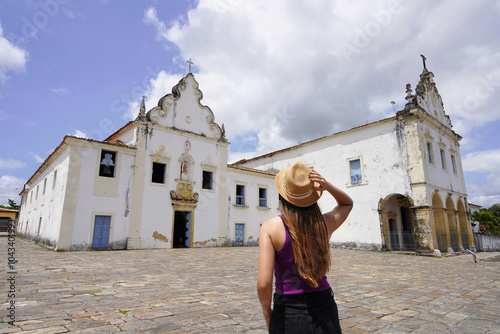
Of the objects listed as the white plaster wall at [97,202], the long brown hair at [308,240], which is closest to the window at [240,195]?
the white plaster wall at [97,202]

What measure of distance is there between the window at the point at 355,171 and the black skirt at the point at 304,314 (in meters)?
19.5

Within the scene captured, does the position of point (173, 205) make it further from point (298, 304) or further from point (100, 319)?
point (298, 304)

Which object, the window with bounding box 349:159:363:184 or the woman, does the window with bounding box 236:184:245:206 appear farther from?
the woman

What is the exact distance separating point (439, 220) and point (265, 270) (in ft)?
66.1

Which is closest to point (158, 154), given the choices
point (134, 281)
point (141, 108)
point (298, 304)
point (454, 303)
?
point (141, 108)

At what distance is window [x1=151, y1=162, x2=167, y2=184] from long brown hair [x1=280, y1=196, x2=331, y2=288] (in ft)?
54.0

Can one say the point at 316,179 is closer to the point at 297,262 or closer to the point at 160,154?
the point at 297,262

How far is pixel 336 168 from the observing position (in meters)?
21.3

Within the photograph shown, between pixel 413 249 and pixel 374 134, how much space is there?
787 centimetres

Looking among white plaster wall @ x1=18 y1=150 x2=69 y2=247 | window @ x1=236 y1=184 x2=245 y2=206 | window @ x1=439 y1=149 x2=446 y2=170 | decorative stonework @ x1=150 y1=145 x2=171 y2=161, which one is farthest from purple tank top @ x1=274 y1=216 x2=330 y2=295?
window @ x1=439 y1=149 x2=446 y2=170

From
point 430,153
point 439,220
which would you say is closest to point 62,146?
point 430,153

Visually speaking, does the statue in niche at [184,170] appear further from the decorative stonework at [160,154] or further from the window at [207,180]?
the window at [207,180]

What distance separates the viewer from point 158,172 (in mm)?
17391

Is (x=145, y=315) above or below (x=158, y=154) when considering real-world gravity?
below
